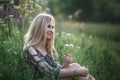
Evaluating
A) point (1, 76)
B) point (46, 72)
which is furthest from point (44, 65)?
point (1, 76)

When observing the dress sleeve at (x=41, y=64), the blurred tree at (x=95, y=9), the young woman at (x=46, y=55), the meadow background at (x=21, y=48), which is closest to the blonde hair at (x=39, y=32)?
the young woman at (x=46, y=55)

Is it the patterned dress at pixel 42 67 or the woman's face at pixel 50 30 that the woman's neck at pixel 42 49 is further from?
the woman's face at pixel 50 30

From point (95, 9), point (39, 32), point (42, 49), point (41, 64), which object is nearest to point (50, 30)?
point (39, 32)

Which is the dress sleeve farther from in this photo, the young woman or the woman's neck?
the woman's neck

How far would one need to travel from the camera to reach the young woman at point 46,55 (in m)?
6.64

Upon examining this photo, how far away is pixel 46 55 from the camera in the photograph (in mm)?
6875

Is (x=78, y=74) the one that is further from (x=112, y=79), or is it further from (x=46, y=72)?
(x=112, y=79)

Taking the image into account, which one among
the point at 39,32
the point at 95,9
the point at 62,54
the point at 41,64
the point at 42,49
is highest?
the point at 39,32

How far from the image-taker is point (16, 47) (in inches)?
297

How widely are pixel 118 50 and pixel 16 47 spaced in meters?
8.05

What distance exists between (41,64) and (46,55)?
0.31 m

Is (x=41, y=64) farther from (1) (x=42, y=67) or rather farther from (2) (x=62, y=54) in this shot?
(2) (x=62, y=54)

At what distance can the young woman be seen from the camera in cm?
664

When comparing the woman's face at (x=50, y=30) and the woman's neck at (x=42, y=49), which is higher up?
the woman's face at (x=50, y=30)
